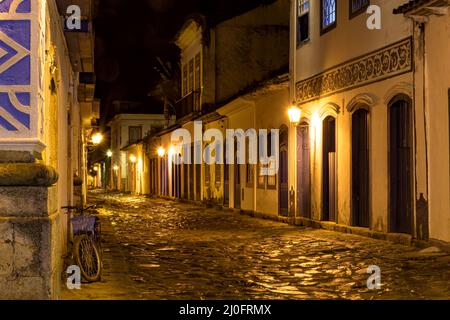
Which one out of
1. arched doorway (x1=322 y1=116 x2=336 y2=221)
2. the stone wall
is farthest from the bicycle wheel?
arched doorway (x1=322 y1=116 x2=336 y2=221)

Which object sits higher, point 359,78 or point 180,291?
point 359,78

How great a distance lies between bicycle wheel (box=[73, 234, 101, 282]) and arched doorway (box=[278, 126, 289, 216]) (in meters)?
10.7

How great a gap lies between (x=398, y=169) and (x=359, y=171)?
159 cm

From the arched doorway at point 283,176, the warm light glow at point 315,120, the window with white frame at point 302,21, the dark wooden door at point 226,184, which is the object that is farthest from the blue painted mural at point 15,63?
the dark wooden door at point 226,184

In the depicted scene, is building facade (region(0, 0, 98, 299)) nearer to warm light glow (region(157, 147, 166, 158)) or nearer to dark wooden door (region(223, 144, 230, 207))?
dark wooden door (region(223, 144, 230, 207))

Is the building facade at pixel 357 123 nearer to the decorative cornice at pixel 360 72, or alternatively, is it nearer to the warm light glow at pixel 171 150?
the decorative cornice at pixel 360 72

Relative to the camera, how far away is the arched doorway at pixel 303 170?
58.5 ft

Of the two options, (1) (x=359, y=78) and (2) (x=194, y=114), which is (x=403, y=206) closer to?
(1) (x=359, y=78)

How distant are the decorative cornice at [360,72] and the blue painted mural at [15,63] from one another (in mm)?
8263

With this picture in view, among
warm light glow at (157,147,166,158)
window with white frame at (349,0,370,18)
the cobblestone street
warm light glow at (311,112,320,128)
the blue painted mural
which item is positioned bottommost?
the cobblestone street

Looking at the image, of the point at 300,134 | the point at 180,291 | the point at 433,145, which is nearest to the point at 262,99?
the point at 300,134

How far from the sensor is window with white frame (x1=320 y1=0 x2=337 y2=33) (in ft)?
53.0

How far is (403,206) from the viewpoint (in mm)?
13406

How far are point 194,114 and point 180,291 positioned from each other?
22.6 meters
